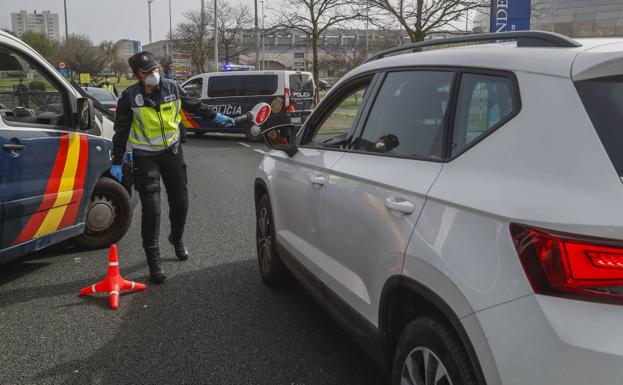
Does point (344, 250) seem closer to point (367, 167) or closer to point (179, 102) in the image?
point (367, 167)

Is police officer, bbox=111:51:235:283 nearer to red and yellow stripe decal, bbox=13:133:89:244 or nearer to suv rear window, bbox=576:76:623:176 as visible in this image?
red and yellow stripe decal, bbox=13:133:89:244

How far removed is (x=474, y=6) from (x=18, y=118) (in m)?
16.6

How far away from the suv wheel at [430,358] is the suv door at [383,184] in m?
0.26

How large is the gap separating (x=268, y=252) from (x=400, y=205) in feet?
8.06

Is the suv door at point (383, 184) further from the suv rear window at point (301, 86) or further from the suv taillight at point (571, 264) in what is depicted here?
the suv rear window at point (301, 86)

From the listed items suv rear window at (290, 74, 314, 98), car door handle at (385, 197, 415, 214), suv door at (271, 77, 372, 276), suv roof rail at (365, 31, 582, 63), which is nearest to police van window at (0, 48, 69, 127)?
suv door at (271, 77, 372, 276)

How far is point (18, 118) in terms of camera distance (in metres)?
5.25

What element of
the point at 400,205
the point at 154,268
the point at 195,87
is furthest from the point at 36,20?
the point at 400,205

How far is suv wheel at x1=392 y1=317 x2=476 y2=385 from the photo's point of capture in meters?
→ 2.00

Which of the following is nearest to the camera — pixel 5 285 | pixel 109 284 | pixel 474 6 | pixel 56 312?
pixel 56 312

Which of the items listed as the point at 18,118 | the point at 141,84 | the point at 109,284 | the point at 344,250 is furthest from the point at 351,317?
the point at 18,118

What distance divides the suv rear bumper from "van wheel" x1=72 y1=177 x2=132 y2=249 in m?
4.89

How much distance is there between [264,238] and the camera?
479 centimetres

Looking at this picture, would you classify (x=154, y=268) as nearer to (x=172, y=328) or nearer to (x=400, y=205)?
(x=172, y=328)
